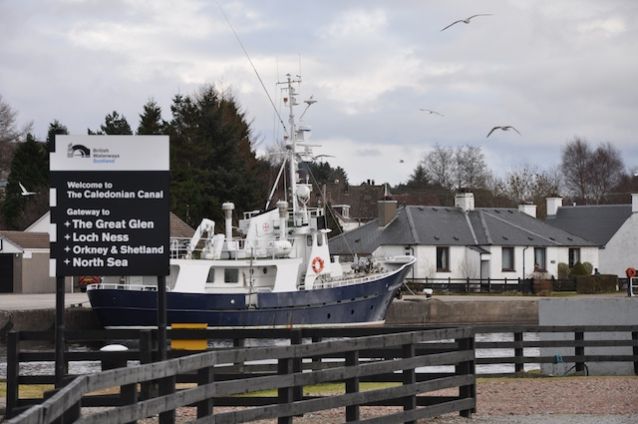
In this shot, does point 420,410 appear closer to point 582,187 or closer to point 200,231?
point 200,231

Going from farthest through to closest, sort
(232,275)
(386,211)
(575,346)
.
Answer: (386,211) → (232,275) → (575,346)

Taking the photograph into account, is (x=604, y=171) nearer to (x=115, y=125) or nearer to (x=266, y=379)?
(x=115, y=125)

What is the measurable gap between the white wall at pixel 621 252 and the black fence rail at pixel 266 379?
224 feet

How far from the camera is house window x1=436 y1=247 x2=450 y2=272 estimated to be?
245 ft

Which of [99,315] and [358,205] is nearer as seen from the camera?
[99,315]

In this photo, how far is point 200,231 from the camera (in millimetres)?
54156

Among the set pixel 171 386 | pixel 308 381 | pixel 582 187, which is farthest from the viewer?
pixel 582 187

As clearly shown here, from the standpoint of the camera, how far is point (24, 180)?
90.4 meters

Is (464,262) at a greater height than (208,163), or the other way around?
(208,163)

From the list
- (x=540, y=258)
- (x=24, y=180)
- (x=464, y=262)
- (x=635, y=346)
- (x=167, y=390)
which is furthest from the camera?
(x=24, y=180)

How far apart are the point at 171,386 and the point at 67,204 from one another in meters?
3.61

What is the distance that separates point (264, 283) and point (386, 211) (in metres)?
22.5

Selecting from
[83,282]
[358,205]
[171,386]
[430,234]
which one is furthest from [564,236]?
[171,386]

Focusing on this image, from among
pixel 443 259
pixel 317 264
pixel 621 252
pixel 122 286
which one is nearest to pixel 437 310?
pixel 317 264
